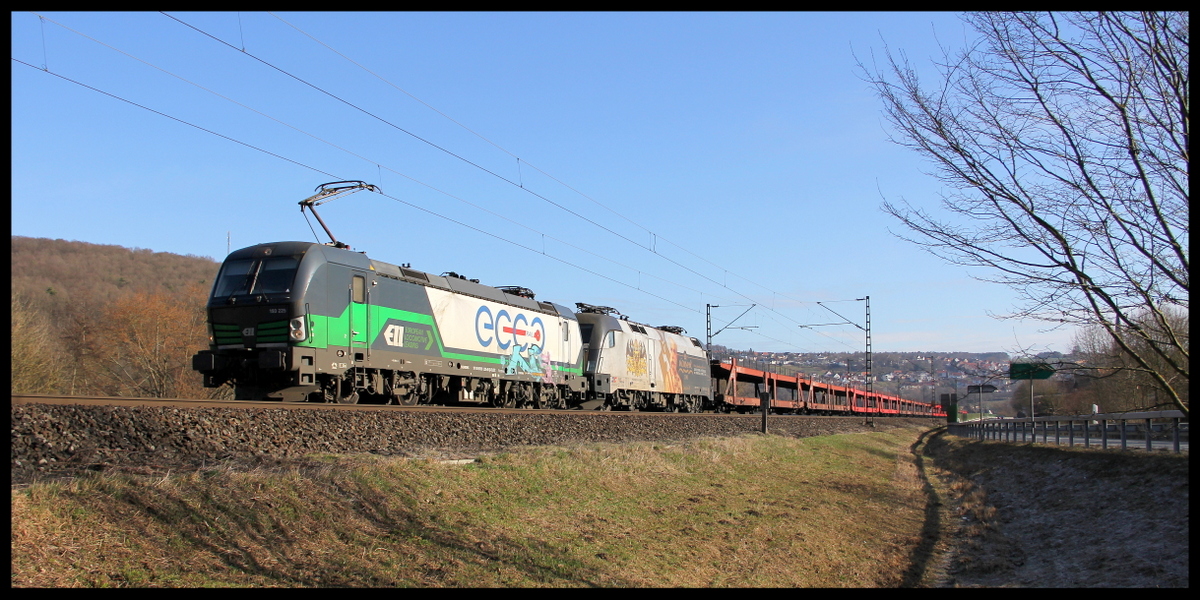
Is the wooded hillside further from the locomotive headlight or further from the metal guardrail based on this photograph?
the metal guardrail

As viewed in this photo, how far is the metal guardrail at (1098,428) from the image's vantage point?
14.2m

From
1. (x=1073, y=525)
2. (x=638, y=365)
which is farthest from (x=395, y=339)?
(x=638, y=365)

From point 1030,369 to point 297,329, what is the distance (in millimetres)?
13679

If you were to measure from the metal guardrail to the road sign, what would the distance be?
5.56 feet

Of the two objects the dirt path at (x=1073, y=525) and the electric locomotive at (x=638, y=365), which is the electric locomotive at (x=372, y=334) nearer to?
the electric locomotive at (x=638, y=365)

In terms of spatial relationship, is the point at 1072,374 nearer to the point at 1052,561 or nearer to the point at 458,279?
the point at 1052,561

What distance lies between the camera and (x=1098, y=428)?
20.8 meters

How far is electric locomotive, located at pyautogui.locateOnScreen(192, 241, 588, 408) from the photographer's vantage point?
55.9 ft

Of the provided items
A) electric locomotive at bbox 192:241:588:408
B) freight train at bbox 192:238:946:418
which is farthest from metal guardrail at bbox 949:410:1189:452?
electric locomotive at bbox 192:241:588:408

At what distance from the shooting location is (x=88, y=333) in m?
46.3

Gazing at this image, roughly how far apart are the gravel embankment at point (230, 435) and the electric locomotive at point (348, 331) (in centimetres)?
240

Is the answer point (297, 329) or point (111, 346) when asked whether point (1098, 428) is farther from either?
point (111, 346)

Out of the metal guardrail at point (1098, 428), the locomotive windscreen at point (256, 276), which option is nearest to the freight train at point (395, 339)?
the locomotive windscreen at point (256, 276)
